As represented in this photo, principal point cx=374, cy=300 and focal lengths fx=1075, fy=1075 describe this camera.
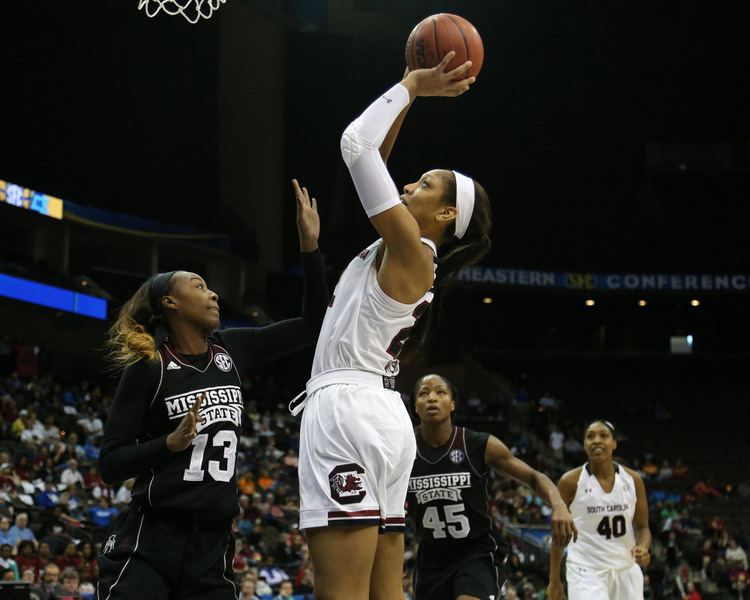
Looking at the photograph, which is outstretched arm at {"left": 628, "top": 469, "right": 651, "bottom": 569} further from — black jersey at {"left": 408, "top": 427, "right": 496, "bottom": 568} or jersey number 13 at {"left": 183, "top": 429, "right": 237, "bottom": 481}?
jersey number 13 at {"left": 183, "top": 429, "right": 237, "bottom": 481}

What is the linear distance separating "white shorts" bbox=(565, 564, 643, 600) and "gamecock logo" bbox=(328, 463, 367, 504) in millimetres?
5281

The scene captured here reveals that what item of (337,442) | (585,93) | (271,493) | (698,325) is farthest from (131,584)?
(698,325)

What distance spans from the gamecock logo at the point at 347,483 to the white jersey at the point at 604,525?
528 centimetres

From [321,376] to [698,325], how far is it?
34736 millimetres

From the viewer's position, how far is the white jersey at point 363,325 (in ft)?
13.1

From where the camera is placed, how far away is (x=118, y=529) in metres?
4.24

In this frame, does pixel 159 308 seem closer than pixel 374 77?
Yes

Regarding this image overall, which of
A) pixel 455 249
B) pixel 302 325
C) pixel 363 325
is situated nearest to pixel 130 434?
pixel 302 325

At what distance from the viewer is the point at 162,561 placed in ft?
13.5

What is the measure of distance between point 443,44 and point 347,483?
184 centimetres

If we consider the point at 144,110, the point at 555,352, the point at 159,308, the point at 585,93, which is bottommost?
the point at 159,308

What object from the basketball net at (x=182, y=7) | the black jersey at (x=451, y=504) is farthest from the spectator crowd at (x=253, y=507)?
the basketball net at (x=182, y=7)

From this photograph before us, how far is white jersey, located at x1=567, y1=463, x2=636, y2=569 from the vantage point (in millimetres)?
8656

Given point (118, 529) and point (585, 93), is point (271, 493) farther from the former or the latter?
point (585, 93)
